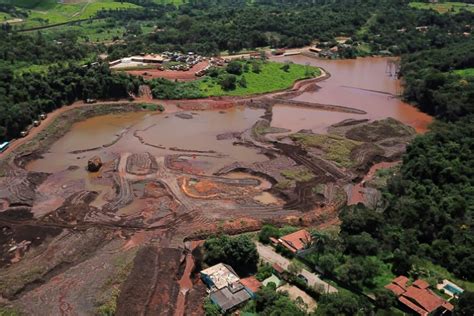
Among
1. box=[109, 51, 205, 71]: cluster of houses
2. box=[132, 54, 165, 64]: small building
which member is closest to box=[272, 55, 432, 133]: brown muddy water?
box=[109, 51, 205, 71]: cluster of houses

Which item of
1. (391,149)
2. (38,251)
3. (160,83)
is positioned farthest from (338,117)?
(38,251)

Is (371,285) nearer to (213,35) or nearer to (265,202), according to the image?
(265,202)

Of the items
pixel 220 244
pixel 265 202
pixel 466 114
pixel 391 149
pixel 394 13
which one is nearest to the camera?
pixel 220 244

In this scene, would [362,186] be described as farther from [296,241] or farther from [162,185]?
[162,185]

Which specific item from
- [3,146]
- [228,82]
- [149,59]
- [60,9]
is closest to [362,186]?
[228,82]

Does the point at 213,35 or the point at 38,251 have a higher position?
the point at 213,35

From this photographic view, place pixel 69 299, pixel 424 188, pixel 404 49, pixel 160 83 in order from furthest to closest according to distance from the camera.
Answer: pixel 404 49 → pixel 160 83 → pixel 424 188 → pixel 69 299

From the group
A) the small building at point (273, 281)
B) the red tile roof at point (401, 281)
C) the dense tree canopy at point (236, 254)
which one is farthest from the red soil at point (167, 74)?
the red tile roof at point (401, 281)

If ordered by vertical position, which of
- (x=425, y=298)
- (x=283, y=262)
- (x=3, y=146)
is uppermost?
(x=3, y=146)
